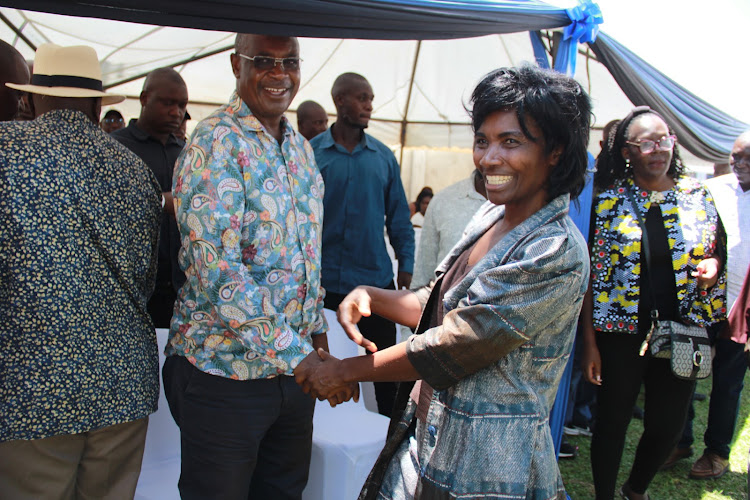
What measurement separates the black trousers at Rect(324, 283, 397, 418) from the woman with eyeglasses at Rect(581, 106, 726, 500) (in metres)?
1.14

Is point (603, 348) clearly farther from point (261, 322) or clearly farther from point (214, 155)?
point (214, 155)

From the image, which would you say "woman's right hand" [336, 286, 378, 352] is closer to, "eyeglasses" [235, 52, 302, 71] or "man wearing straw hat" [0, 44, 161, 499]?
"man wearing straw hat" [0, 44, 161, 499]

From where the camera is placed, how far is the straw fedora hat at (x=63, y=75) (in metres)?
2.07

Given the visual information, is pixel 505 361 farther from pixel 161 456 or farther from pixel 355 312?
pixel 161 456

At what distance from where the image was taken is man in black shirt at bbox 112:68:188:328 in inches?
120

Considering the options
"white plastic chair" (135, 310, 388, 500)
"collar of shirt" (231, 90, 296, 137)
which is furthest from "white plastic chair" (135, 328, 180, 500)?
"collar of shirt" (231, 90, 296, 137)

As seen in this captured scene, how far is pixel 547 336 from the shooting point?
1623mm

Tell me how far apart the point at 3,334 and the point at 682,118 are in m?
5.67

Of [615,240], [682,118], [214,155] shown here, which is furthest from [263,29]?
[682,118]

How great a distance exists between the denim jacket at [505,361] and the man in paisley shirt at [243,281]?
0.52 m

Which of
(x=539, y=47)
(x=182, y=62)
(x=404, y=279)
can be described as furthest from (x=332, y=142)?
(x=182, y=62)

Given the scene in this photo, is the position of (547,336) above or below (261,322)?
above

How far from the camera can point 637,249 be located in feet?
10.1

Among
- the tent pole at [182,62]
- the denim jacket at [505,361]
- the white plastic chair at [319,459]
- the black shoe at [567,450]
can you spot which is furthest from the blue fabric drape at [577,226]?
the tent pole at [182,62]
